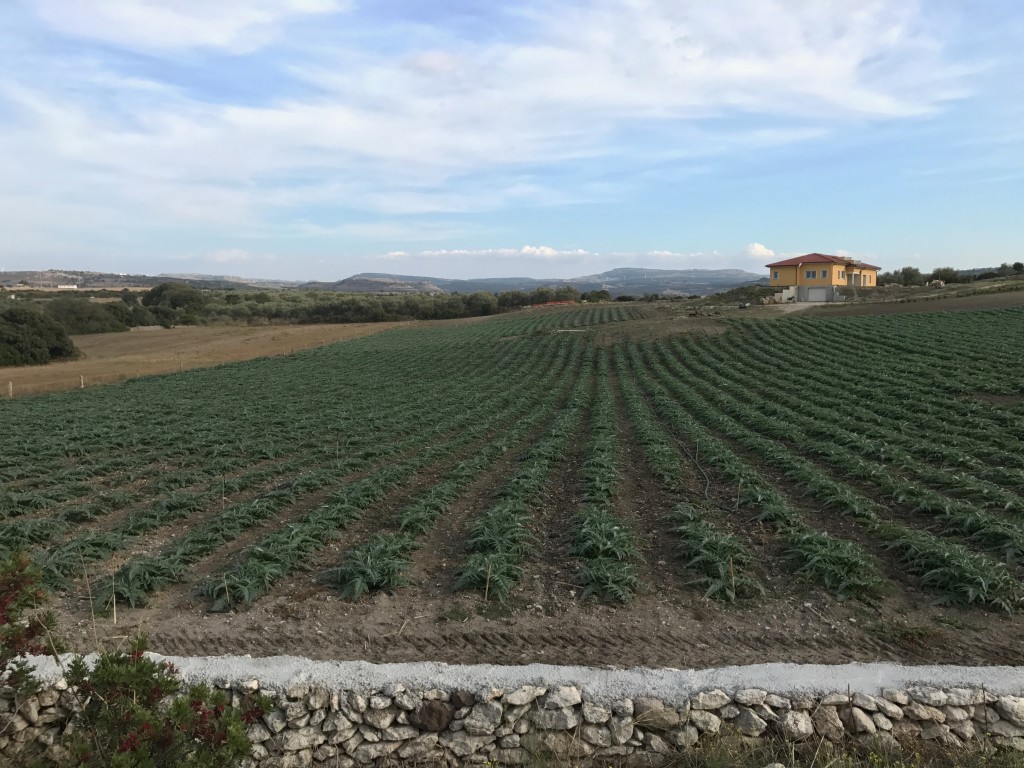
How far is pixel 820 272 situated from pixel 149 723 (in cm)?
8866

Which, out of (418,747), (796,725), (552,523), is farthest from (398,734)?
(552,523)

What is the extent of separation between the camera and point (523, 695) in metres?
5.24

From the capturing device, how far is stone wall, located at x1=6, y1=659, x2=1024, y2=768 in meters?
5.09

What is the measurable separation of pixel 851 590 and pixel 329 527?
7065 millimetres

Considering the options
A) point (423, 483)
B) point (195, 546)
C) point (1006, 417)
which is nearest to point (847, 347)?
point (1006, 417)

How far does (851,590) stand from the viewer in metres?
7.20

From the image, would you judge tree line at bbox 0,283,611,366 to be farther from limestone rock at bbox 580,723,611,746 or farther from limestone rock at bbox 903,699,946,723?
limestone rock at bbox 903,699,946,723

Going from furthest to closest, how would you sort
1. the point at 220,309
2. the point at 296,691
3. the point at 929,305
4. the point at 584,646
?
the point at 220,309 → the point at 929,305 → the point at 584,646 → the point at 296,691

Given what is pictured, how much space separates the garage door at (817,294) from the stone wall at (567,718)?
72.0m

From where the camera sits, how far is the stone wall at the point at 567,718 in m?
5.09

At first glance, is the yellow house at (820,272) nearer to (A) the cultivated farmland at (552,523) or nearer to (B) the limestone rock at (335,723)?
(A) the cultivated farmland at (552,523)

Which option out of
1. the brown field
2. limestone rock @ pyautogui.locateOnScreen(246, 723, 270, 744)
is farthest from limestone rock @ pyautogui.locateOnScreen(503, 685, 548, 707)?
the brown field

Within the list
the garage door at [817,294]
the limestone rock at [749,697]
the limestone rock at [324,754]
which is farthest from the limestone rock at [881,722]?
the garage door at [817,294]

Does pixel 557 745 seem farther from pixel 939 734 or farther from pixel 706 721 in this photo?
pixel 939 734
